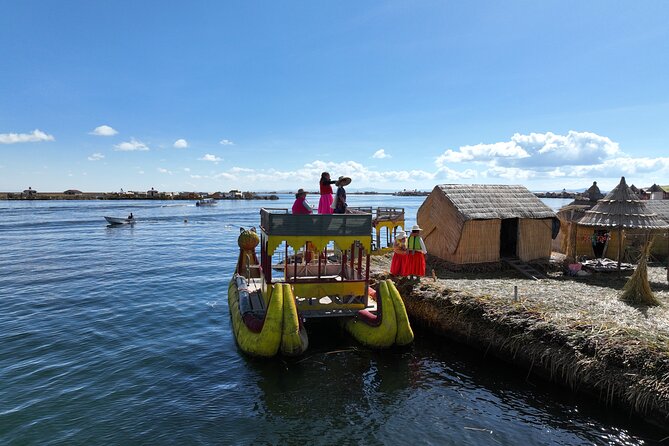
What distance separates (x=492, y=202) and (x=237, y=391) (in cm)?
1630

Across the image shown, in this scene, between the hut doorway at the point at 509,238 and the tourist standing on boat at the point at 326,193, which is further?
the hut doorway at the point at 509,238

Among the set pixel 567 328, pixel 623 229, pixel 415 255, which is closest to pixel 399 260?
pixel 415 255

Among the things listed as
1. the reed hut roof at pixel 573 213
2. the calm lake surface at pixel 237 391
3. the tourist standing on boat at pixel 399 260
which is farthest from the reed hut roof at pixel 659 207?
the calm lake surface at pixel 237 391

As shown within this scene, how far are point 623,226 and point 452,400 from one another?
44.4ft

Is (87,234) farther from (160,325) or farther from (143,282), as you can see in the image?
(160,325)

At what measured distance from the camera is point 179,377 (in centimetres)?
1316

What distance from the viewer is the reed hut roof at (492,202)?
21484mm

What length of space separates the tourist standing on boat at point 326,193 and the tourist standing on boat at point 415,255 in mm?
3846

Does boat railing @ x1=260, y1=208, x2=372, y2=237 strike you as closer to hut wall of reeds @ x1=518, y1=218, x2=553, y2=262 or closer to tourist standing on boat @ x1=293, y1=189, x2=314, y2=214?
tourist standing on boat @ x1=293, y1=189, x2=314, y2=214

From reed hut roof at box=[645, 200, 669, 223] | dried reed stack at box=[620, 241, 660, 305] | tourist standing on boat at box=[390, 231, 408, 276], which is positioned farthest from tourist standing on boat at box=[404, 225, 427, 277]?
reed hut roof at box=[645, 200, 669, 223]

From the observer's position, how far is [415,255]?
17.3 m

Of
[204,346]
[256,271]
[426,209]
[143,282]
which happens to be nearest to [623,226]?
[426,209]

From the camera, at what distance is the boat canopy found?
14.3m

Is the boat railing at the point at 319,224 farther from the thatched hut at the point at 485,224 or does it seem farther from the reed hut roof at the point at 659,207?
the reed hut roof at the point at 659,207
